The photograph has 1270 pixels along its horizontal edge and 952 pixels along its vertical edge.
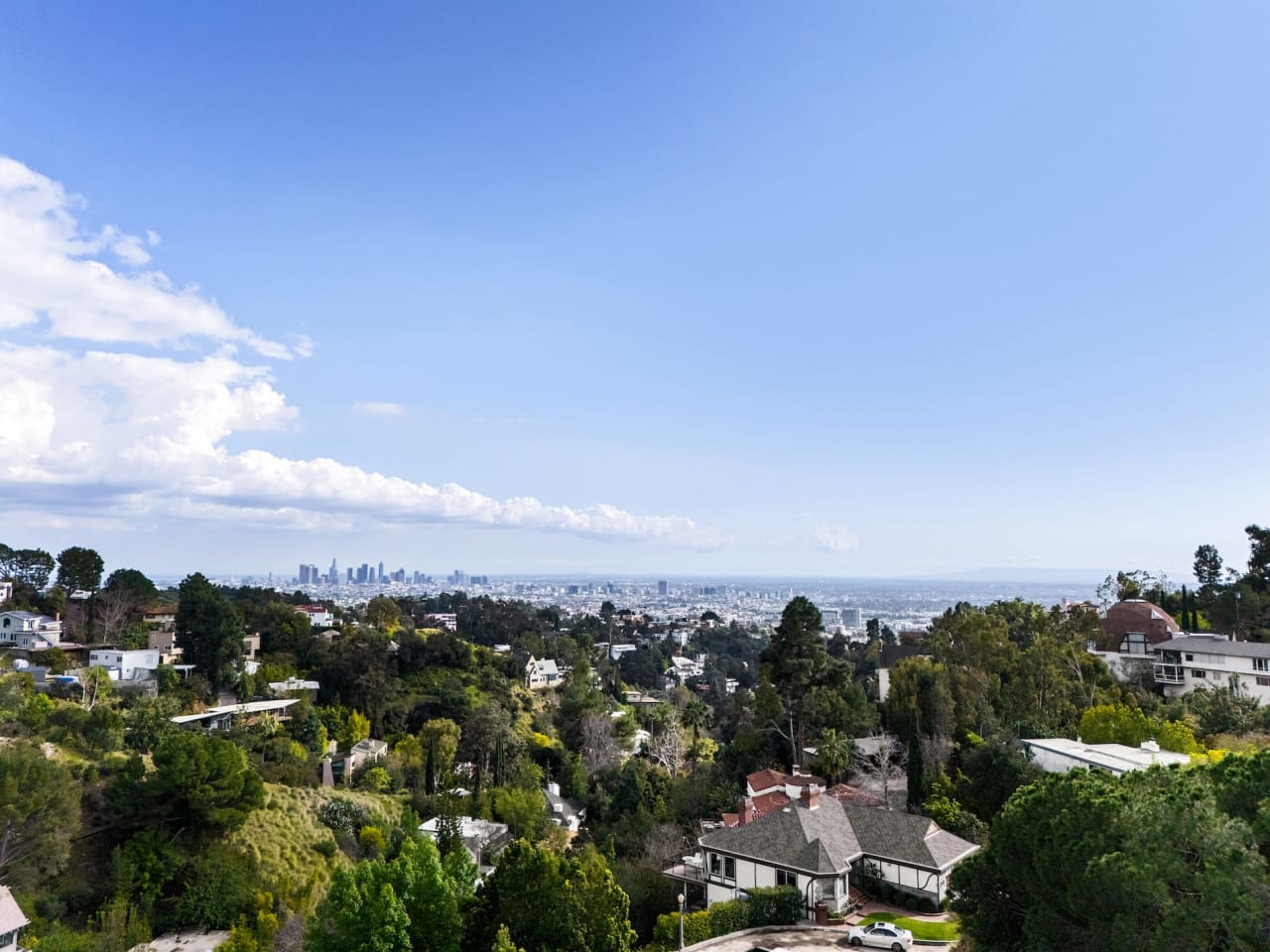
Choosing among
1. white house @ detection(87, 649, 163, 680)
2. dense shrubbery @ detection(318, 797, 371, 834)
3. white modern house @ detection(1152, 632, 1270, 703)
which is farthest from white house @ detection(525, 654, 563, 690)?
white modern house @ detection(1152, 632, 1270, 703)

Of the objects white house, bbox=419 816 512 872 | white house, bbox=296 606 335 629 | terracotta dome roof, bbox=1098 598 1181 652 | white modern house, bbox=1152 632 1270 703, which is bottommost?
white house, bbox=419 816 512 872

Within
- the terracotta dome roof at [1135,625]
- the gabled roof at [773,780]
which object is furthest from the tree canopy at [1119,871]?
the terracotta dome roof at [1135,625]

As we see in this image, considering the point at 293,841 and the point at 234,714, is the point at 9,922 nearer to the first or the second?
the point at 293,841

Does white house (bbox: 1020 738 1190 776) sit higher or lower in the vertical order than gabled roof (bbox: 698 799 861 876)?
higher

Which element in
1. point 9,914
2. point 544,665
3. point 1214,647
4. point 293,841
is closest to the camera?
point 9,914

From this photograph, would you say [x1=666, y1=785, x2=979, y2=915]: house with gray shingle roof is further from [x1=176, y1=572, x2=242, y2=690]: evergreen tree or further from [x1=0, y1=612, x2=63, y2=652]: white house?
[x1=0, y1=612, x2=63, y2=652]: white house

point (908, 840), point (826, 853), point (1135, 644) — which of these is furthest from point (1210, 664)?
point (826, 853)
